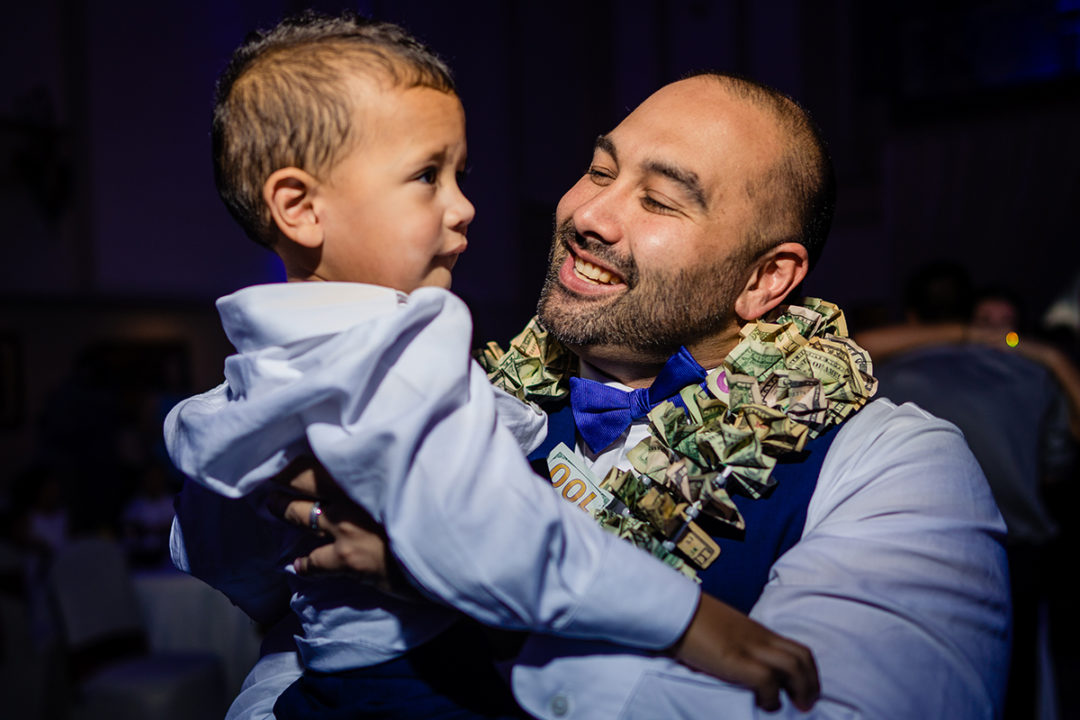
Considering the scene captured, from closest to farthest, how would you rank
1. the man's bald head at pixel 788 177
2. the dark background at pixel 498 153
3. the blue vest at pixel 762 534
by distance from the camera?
the blue vest at pixel 762 534 < the man's bald head at pixel 788 177 < the dark background at pixel 498 153

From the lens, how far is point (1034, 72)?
895 cm

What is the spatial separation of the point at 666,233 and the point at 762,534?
1.87 ft

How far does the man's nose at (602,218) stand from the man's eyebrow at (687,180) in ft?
0.32

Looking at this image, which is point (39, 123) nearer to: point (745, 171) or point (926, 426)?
point (745, 171)

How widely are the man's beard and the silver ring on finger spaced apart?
1.95ft

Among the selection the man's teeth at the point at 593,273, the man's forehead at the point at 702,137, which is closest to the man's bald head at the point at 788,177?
the man's forehead at the point at 702,137

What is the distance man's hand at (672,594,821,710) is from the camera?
1012mm

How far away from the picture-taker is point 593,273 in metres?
1.71

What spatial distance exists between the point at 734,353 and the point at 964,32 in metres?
8.95

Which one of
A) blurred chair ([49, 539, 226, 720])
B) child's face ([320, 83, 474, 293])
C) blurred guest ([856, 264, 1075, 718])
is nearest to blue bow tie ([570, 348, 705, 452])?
child's face ([320, 83, 474, 293])

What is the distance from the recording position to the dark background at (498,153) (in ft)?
23.6

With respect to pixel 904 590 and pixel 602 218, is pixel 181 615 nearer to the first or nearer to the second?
pixel 602 218

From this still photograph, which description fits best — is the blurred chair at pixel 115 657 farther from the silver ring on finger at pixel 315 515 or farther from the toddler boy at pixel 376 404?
the silver ring on finger at pixel 315 515

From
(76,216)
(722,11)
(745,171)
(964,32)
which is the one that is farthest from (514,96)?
(745,171)
